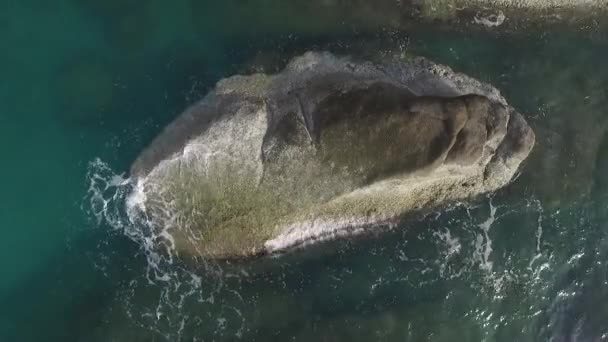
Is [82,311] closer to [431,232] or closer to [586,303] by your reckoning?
[431,232]

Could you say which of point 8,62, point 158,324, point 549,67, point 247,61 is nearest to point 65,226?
point 158,324

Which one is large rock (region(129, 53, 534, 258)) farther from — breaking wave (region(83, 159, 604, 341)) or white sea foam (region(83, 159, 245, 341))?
breaking wave (region(83, 159, 604, 341))

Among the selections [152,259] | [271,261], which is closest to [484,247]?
[271,261]

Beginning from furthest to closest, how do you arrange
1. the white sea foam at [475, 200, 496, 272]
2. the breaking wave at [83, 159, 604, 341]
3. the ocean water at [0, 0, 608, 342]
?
the white sea foam at [475, 200, 496, 272] < the breaking wave at [83, 159, 604, 341] < the ocean water at [0, 0, 608, 342]

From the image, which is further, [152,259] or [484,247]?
[484,247]

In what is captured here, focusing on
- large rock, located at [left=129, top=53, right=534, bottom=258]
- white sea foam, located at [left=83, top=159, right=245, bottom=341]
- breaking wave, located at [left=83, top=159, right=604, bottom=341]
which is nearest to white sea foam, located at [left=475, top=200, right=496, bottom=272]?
breaking wave, located at [left=83, top=159, right=604, bottom=341]

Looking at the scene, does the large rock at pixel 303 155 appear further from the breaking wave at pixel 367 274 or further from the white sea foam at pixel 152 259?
the breaking wave at pixel 367 274

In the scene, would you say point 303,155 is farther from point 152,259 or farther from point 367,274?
point 152,259
